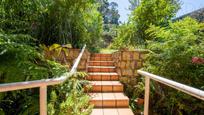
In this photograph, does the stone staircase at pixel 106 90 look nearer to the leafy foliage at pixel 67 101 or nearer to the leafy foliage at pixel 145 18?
the leafy foliage at pixel 67 101

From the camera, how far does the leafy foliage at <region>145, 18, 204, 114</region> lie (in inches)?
161

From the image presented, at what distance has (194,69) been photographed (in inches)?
168

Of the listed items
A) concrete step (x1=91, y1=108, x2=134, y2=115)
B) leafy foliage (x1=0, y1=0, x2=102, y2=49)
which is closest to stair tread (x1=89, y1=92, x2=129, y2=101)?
concrete step (x1=91, y1=108, x2=134, y2=115)

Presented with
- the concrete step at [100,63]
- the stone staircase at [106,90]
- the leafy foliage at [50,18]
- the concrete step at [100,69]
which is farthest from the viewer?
the concrete step at [100,63]

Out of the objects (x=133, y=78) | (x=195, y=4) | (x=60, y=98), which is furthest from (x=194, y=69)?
(x=195, y=4)

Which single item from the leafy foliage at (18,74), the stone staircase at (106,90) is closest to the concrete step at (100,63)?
the stone staircase at (106,90)

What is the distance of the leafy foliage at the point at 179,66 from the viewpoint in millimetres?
4098

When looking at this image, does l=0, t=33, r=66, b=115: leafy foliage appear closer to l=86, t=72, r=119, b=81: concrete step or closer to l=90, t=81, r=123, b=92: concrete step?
l=90, t=81, r=123, b=92: concrete step


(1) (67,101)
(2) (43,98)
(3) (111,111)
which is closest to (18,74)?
(2) (43,98)

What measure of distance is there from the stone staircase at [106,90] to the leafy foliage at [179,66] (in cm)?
67

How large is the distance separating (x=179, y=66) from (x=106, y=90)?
1586mm

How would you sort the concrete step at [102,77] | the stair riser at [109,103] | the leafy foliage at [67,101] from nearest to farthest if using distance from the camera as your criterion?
1. the leafy foliage at [67,101]
2. the stair riser at [109,103]
3. the concrete step at [102,77]

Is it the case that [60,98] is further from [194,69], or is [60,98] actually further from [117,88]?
[194,69]

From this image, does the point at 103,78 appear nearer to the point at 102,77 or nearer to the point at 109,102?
the point at 102,77
